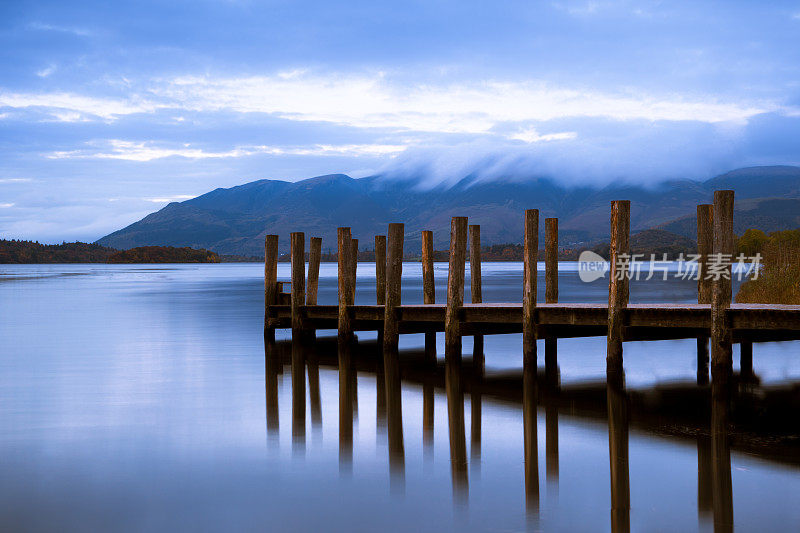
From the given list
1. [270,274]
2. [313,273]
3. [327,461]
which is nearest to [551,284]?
[313,273]

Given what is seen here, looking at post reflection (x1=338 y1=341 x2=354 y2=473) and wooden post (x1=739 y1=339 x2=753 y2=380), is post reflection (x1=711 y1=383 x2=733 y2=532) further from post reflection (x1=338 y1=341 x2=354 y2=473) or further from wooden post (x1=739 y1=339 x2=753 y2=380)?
post reflection (x1=338 y1=341 x2=354 y2=473)

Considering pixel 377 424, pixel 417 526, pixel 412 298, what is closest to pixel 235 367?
pixel 377 424

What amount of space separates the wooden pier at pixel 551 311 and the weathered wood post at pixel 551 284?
23 millimetres

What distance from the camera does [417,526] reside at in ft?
24.9

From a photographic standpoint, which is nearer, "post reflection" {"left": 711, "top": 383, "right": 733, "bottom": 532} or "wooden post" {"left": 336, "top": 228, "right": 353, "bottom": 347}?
"post reflection" {"left": 711, "top": 383, "right": 733, "bottom": 532}

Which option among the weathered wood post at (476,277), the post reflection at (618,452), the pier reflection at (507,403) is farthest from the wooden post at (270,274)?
the post reflection at (618,452)

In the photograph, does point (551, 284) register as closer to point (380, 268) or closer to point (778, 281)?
point (380, 268)

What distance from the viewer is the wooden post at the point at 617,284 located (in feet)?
46.4

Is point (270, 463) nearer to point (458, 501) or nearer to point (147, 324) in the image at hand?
point (458, 501)

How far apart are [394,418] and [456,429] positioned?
4.05ft

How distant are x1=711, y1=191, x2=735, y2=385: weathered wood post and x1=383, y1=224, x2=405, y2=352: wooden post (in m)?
6.64

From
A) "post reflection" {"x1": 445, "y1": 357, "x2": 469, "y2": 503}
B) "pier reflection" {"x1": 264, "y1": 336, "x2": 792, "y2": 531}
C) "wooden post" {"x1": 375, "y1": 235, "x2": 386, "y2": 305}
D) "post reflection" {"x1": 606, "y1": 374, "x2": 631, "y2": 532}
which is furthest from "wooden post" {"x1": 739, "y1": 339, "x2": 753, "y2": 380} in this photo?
"wooden post" {"x1": 375, "y1": 235, "x2": 386, "y2": 305}

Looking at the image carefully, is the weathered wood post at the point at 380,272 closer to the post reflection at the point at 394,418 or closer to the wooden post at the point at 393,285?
the wooden post at the point at 393,285

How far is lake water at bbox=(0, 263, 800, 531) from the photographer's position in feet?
25.7
